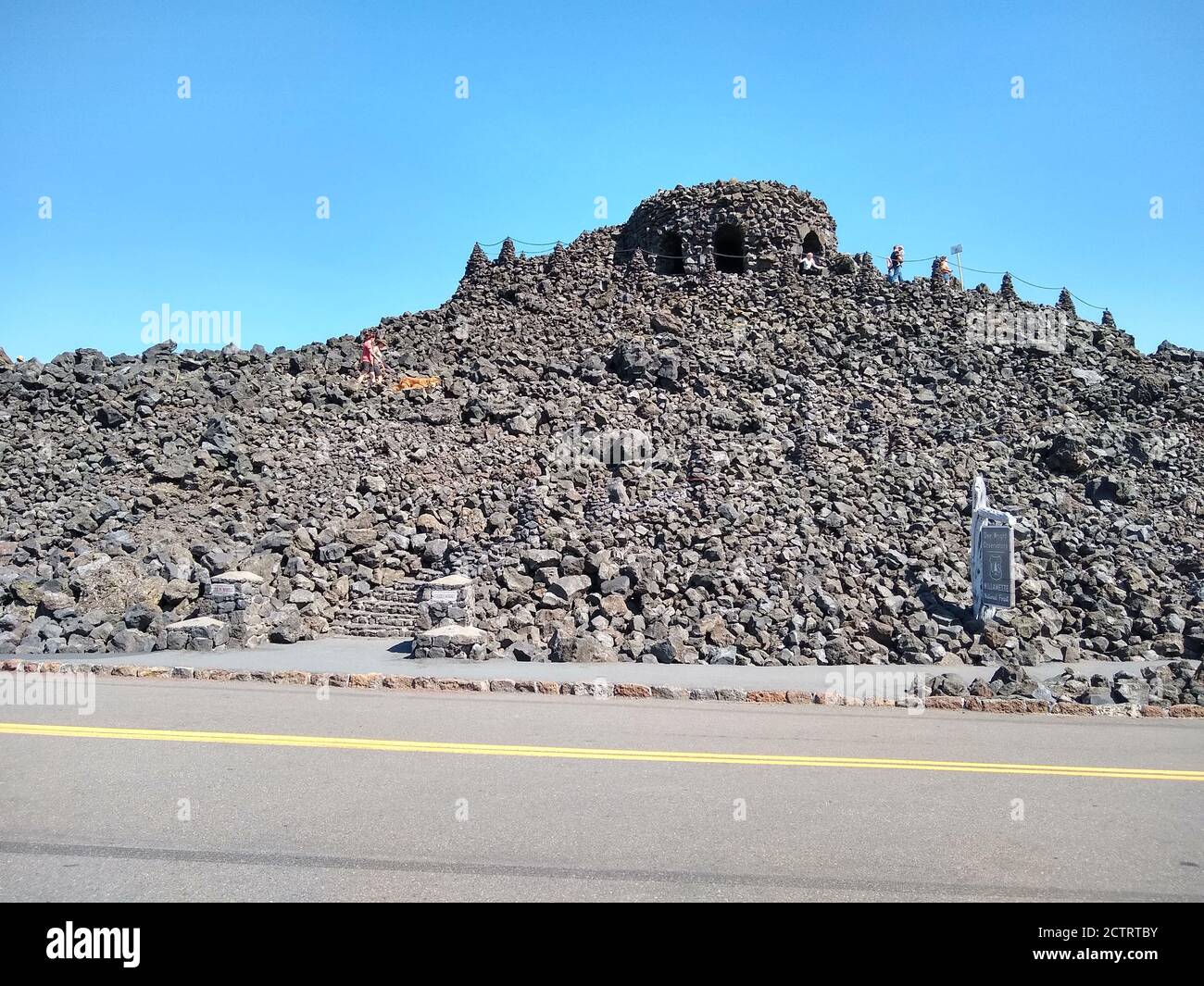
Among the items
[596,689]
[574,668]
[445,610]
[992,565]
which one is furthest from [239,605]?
[992,565]

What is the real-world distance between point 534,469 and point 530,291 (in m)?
13.2

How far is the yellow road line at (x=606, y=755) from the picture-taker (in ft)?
21.7

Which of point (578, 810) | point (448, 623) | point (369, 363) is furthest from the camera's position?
point (369, 363)

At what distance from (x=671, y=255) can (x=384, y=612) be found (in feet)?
72.5

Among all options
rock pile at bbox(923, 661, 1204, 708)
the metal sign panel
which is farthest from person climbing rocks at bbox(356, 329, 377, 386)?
rock pile at bbox(923, 661, 1204, 708)

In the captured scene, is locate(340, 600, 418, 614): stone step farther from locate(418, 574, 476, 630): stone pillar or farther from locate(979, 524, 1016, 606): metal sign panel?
locate(979, 524, 1016, 606): metal sign panel

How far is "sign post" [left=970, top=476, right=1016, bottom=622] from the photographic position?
14031 mm

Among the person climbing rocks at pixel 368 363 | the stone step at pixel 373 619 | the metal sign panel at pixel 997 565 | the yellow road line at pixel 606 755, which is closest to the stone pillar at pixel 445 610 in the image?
the stone step at pixel 373 619

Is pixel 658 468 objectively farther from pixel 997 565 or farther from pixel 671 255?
pixel 671 255

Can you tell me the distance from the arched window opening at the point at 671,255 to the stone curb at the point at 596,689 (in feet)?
81.2

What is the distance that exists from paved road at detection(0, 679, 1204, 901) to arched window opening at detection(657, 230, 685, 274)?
26.3 m

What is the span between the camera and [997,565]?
46.7 feet

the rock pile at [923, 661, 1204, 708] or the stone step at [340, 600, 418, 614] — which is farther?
the stone step at [340, 600, 418, 614]

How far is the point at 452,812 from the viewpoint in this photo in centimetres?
523
